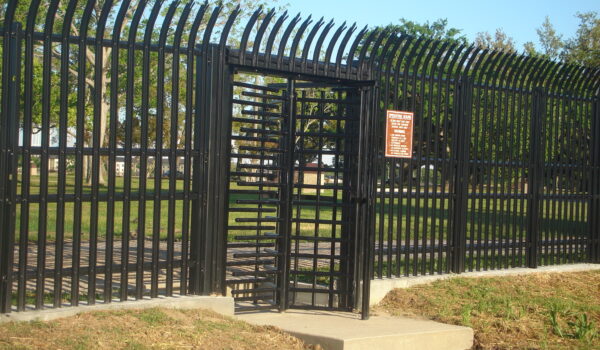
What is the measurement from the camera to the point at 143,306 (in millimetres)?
6617

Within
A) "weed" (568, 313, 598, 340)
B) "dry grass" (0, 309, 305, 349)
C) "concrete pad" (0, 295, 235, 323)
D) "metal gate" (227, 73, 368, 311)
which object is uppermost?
"metal gate" (227, 73, 368, 311)

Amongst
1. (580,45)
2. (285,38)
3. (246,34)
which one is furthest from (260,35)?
(580,45)

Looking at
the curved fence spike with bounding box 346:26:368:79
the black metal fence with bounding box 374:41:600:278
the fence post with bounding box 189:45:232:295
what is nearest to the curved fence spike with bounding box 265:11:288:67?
the fence post with bounding box 189:45:232:295

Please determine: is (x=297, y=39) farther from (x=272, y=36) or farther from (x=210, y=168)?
(x=210, y=168)

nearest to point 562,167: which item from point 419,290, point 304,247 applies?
point 419,290

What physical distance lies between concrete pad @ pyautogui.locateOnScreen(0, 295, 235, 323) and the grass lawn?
→ 75.9 inches

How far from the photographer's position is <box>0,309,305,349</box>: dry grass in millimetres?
5444

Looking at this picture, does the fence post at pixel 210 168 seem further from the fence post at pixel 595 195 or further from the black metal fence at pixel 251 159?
the fence post at pixel 595 195

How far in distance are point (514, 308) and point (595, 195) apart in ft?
13.3

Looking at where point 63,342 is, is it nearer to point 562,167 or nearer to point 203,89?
point 203,89

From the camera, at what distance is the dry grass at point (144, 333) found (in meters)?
5.44

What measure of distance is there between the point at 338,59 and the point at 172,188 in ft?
7.80

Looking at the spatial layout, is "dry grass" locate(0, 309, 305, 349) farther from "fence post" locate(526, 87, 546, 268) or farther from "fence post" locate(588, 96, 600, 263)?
"fence post" locate(588, 96, 600, 263)

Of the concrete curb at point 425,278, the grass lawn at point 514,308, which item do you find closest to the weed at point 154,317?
the grass lawn at point 514,308
